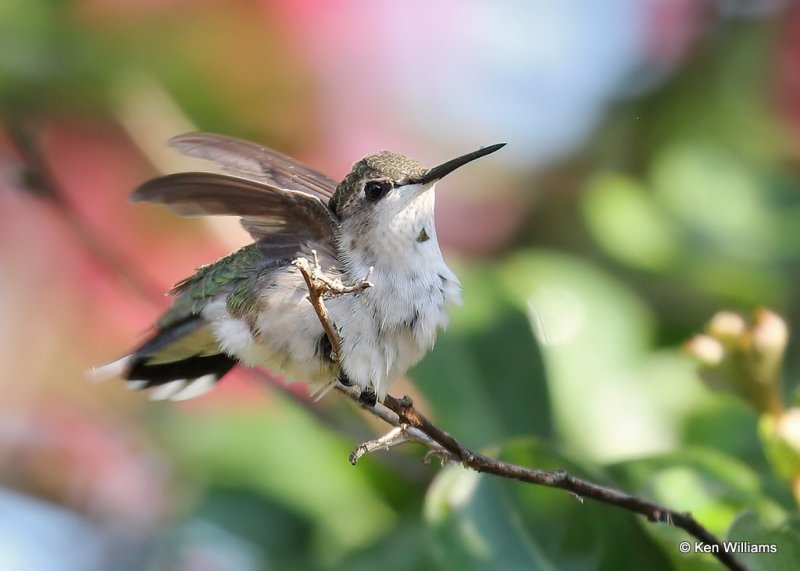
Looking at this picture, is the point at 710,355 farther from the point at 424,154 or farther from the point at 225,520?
the point at 424,154

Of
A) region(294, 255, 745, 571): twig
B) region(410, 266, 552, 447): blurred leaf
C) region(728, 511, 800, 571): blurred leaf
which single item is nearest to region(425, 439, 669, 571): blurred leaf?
region(728, 511, 800, 571): blurred leaf

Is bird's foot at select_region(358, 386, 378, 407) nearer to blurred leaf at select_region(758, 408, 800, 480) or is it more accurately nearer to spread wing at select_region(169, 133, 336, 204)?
spread wing at select_region(169, 133, 336, 204)

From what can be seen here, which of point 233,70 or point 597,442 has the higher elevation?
point 233,70

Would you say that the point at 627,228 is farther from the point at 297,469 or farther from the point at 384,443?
the point at 384,443

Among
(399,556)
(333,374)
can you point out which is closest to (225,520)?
(399,556)

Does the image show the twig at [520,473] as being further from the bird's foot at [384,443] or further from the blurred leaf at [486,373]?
the blurred leaf at [486,373]

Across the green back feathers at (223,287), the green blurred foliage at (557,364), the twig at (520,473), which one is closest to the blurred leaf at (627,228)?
the green blurred foliage at (557,364)

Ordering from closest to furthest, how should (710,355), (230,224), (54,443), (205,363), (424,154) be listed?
(710,355) < (205,363) < (230,224) < (54,443) < (424,154)
